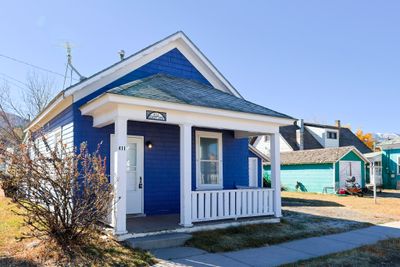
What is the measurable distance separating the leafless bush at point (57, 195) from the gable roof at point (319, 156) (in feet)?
63.7

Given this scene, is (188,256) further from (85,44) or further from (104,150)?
(85,44)

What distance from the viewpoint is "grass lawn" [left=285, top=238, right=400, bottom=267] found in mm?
6465

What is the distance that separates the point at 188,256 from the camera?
21.8ft

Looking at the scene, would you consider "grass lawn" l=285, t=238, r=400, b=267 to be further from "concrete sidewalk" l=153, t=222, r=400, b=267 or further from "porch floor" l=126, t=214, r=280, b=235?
"porch floor" l=126, t=214, r=280, b=235

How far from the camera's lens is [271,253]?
279 inches

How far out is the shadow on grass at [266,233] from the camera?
7527mm

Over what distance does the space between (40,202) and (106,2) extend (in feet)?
28.0

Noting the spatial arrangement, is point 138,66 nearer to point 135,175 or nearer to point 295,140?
point 135,175

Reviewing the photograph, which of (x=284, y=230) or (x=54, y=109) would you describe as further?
(x=54, y=109)

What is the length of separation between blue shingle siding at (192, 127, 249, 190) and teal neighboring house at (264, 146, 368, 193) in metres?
12.7

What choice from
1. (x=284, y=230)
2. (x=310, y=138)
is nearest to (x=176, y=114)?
(x=284, y=230)

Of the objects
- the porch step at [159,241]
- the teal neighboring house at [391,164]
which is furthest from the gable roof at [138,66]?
the teal neighboring house at [391,164]

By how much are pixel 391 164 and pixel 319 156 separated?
8.34 m

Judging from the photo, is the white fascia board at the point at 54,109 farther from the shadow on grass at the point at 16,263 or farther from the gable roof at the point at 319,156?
the gable roof at the point at 319,156
